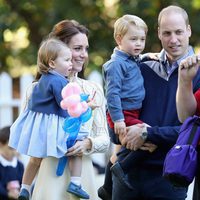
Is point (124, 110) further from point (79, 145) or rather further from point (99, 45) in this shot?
point (99, 45)

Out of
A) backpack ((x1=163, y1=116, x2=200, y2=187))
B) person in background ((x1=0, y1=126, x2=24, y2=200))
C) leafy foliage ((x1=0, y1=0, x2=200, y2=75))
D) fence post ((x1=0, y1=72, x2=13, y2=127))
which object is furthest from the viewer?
leafy foliage ((x1=0, y1=0, x2=200, y2=75))

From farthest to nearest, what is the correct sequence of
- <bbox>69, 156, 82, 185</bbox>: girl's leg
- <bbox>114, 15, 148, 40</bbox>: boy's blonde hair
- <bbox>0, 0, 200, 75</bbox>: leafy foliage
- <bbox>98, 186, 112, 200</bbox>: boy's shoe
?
<bbox>0, 0, 200, 75</bbox>: leafy foliage → <bbox>98, 186, 112, 200</bbox>: boy's shoe → <bbox>114, 15, 148, 40</bbox>: boy's blonde hair → <bbox>69, 156, 82, 185</bbox>: girl's leg

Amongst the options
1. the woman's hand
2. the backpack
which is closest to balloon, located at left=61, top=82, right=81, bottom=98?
the woman's hand

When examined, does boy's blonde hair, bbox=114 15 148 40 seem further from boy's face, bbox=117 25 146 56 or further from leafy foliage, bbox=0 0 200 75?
leafy foliage, bbox=0 0 200 75

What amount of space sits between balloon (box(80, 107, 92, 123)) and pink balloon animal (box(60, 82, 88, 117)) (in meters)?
0.07

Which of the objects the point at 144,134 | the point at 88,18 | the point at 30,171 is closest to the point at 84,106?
the point at 144,134

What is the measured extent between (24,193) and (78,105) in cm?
80

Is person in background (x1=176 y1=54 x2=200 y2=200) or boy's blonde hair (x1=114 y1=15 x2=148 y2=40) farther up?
boy's blonde hair (x1=114 y1=15 x2=148 y2=40)

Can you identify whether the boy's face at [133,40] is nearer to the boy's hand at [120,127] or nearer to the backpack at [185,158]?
the boy's hand at [120,127]

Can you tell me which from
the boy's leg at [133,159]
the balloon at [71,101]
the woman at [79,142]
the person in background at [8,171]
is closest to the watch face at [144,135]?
the boy's leg at [133,159]

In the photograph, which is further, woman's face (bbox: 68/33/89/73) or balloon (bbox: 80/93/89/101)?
woman's face (bbox: 68/33/89/73)

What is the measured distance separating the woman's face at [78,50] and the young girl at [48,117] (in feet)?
0.36

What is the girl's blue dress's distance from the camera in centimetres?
621

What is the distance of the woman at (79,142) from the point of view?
6.30 m
